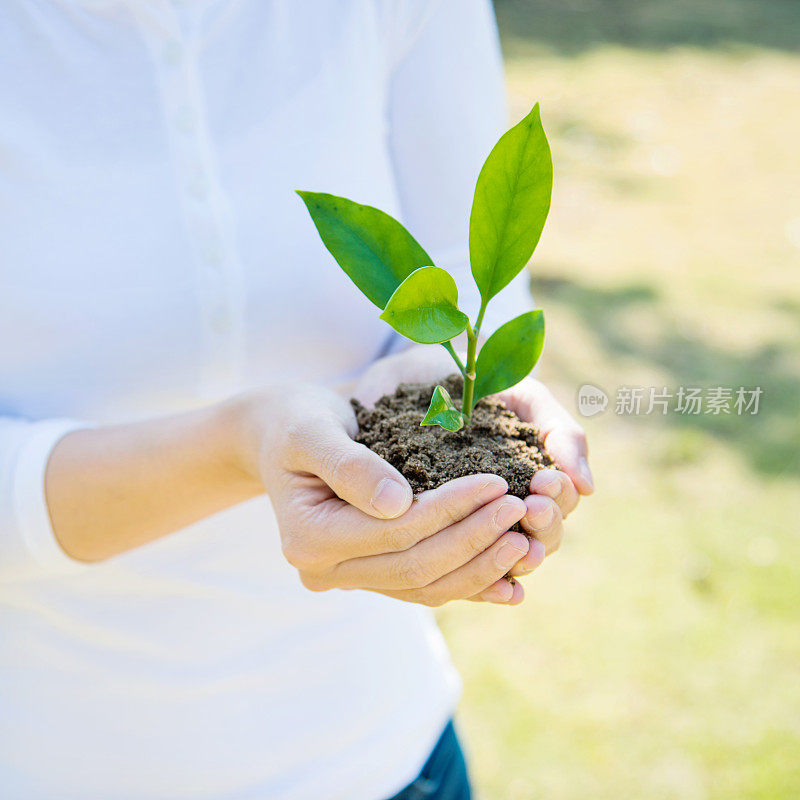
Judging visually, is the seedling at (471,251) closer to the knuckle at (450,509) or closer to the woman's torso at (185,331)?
the knuckle at (450,509)

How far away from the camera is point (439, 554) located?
81 centimetres

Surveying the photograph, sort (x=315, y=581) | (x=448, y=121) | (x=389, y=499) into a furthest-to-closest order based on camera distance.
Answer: (x=448, y=121) → (x=315, y=581) → (x=389, y=499)

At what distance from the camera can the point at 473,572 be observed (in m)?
0.82

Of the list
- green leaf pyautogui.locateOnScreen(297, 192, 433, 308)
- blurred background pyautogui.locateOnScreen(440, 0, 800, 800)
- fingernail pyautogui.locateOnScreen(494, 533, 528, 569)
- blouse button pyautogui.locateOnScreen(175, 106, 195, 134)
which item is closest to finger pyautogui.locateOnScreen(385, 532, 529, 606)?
fingernail pyautogui.locateOnScreen(494, 533, 528, 569)

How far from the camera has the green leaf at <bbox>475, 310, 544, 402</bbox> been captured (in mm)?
924

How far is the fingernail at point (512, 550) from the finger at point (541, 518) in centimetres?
2

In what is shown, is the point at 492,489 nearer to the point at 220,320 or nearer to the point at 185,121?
the point at 220,320

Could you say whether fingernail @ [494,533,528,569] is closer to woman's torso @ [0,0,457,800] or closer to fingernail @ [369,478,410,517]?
fingernail @ [369,478,410,517]

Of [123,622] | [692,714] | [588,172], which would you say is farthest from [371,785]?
[588,172]

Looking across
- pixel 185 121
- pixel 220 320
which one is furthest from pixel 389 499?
pixel 185 121

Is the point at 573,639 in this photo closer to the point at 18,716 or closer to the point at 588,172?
the point at 18,716

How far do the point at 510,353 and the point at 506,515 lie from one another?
8.7 inches

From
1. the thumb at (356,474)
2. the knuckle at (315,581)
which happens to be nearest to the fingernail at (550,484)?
the thumb at (356,474)

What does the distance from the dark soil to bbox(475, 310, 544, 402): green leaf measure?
50 mm
